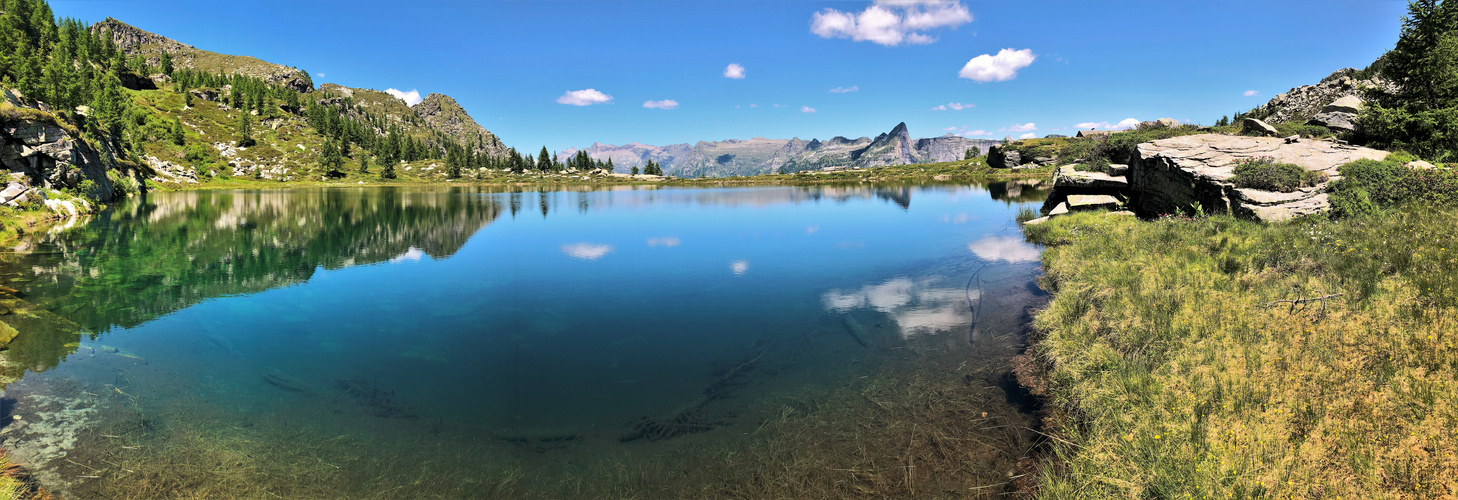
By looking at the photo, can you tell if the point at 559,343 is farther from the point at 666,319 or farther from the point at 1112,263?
the point at 1112,263

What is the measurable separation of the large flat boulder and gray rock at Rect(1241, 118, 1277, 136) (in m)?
6.81

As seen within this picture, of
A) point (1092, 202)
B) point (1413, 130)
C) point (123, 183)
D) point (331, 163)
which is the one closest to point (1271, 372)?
point (1413, 130)

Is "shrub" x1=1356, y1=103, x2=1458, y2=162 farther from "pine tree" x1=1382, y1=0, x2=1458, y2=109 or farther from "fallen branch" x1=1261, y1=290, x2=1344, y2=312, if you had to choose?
"fallen branch" x1=1261, y1=290, x2=1344, y2=312

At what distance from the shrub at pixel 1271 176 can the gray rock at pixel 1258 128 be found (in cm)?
1450

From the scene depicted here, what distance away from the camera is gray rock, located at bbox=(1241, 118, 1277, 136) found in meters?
30.9

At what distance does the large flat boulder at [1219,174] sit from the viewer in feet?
59.0

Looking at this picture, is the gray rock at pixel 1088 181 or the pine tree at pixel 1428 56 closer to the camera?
the pine tree at pixel 1428 56

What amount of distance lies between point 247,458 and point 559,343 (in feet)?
20.1

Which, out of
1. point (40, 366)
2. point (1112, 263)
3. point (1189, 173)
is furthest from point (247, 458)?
point (1189, 173)

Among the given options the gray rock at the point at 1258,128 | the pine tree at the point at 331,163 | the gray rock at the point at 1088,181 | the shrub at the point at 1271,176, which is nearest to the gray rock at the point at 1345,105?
the gray rock at the point at 1258,128

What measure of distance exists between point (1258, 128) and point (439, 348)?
4597 cm

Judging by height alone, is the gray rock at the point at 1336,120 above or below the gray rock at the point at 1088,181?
above

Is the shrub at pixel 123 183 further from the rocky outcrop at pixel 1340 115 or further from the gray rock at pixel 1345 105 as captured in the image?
the gray rock at pixel 1345 105

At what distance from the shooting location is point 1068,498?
21.5 ft
